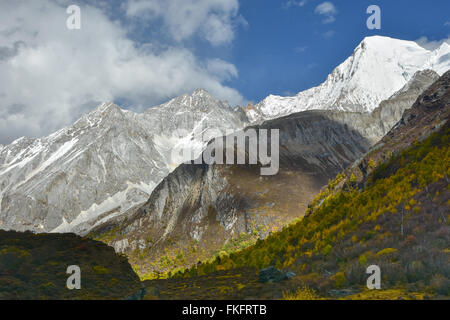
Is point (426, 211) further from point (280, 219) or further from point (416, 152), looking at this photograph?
point (280, 219)

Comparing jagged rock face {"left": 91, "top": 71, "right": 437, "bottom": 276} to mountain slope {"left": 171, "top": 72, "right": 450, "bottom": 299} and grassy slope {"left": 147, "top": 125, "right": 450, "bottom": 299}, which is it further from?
grassy slope {"left": 147, "top": 125, "right": 450, "bottom": 299}

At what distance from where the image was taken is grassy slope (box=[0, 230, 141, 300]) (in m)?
17.5

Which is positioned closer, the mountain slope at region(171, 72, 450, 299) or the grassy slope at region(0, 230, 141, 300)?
the mountain slope at region(171, 72, 450, 299)

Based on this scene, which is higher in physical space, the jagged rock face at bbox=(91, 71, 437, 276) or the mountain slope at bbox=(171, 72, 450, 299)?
the jagged rock face at bbox=(91, 71, 437, 276)

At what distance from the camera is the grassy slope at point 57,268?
1748 cm

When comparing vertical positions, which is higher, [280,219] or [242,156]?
[242,156]

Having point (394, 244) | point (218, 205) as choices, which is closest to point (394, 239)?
point (394, 244)

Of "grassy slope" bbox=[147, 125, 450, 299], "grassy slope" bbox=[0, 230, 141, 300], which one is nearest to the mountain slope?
"grassy slope" bbox=[147, 125, 450, 299]

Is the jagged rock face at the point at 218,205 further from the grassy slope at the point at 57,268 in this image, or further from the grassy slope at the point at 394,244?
the grassy slope at the point at 57,268

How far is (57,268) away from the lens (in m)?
20.8

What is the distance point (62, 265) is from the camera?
21609mm

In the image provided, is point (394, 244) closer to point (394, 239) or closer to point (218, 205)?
point (394, 239)
